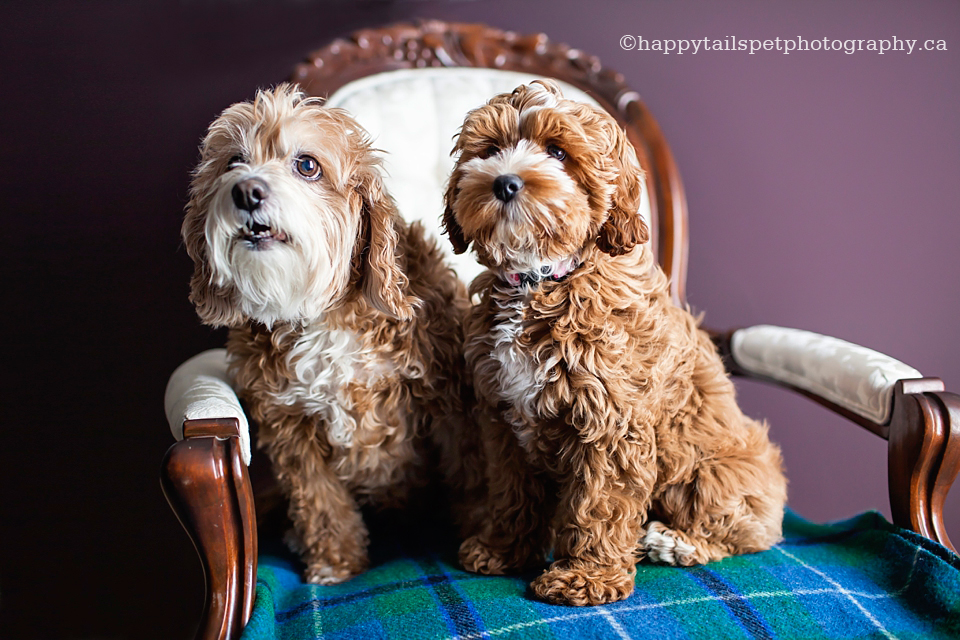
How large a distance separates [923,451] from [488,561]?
0.96 metres

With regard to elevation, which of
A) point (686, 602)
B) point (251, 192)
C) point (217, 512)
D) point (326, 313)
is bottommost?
point (686, 602)

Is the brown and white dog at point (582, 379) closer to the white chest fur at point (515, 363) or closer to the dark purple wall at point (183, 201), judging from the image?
the white chest fur at point (515, 363)

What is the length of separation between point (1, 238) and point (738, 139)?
103 inches

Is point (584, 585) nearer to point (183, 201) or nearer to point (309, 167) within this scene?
point (309, 167)

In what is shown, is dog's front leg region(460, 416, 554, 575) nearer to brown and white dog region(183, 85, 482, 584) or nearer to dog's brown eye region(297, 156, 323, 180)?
brown and white dog region(183, 85, 482, 584)

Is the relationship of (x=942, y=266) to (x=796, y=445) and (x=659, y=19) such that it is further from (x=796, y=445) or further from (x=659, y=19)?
(x=659, y=19)

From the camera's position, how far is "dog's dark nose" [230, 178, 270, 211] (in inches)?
47.8

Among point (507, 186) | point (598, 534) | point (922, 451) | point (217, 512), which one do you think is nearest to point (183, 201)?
point (217, 512)

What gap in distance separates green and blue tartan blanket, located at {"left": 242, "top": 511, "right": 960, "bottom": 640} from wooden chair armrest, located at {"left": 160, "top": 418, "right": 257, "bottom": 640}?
0.06 m

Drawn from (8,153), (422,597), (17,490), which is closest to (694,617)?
(422,597)

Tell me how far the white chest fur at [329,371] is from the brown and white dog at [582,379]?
0.25m

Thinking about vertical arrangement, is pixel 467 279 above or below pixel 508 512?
above

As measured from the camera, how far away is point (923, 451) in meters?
1.37

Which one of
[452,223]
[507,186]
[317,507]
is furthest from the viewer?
[317,507]
